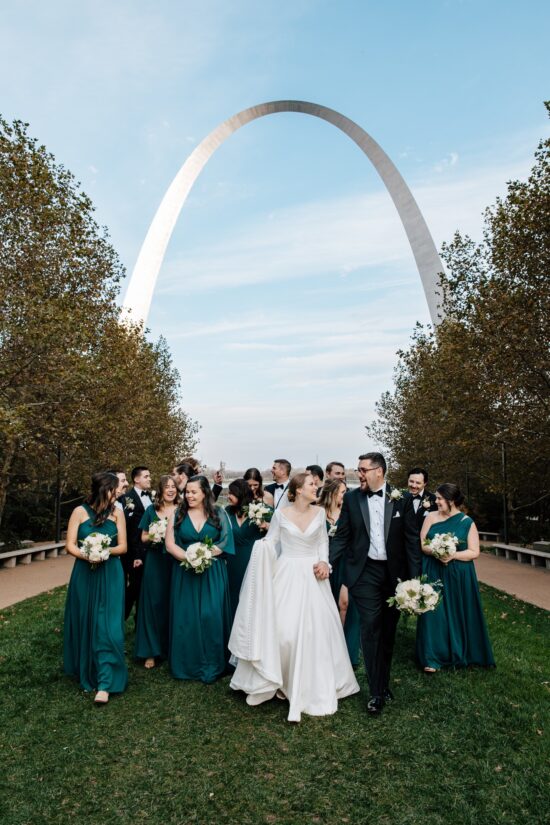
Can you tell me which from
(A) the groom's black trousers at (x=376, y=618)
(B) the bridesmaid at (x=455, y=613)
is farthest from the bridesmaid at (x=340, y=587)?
(A) the groom's black trousers at (x=376, y=618)

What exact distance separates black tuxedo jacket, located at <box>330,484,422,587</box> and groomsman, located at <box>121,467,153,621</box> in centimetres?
383

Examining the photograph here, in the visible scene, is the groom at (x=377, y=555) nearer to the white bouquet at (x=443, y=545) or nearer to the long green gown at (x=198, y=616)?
the white bouquet at (x=443, y=545)

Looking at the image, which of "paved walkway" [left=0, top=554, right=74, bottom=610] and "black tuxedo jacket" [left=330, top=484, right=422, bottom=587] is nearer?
"black tuxedo jacket" [left=330, top=484, right=422, bottom=587]

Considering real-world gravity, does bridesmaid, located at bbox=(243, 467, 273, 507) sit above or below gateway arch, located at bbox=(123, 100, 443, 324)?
below

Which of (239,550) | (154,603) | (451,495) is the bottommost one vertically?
(154,603)

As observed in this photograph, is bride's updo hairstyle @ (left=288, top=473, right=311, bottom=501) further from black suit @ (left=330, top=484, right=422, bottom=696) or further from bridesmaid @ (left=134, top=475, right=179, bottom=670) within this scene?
bridesmaid @ (left=134, top=475, right=179, bottom=670)

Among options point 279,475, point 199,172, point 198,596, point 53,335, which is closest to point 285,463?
point 279,475

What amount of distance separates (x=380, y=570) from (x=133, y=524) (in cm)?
441

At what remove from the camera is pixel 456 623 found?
26.3 feet

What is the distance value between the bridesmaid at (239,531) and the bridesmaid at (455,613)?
2.44 meters

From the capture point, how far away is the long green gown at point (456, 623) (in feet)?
26.1

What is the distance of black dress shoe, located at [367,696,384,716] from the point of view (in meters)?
6.24

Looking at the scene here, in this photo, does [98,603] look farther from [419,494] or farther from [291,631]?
[419,494]

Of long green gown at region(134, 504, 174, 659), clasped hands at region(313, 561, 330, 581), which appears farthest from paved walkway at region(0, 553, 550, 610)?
clasped hands at region(313, 561, 330, 581)
